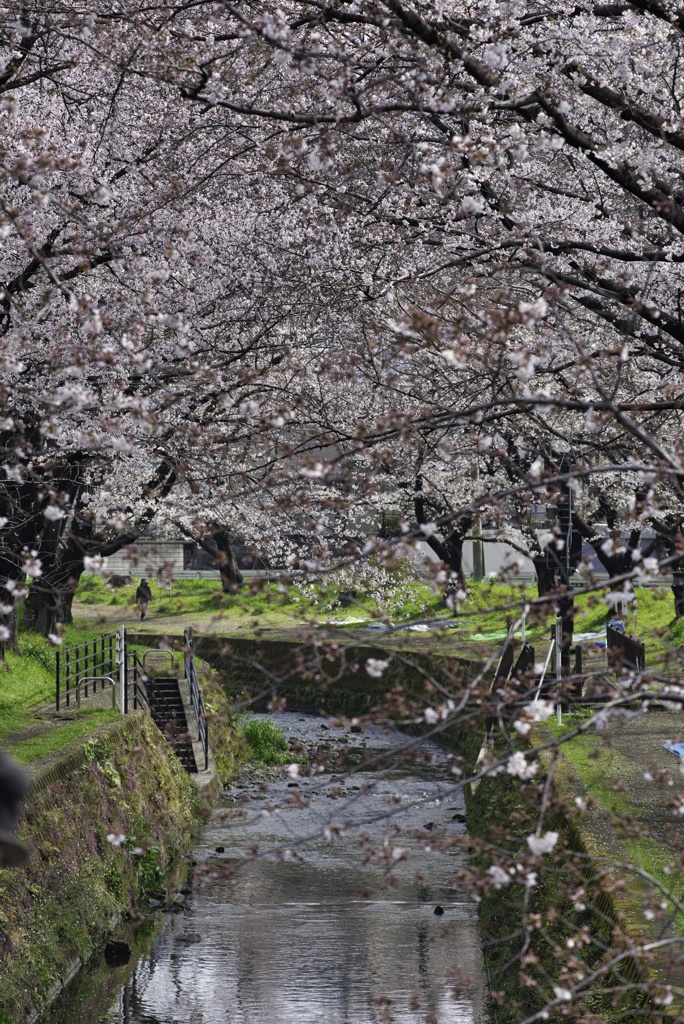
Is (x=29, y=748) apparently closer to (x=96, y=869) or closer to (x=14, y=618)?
(x=96, y=869)

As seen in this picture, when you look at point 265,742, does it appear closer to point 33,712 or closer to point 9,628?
point 9,628

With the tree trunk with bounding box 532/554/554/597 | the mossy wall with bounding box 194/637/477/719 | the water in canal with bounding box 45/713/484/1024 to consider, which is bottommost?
the water in canal with bounding box 45/713/484/1024

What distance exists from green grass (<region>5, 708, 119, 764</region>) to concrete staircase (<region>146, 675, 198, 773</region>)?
9.41 ft

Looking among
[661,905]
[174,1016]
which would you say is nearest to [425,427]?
[661,905]

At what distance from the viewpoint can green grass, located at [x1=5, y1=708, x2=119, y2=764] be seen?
13.6 metres

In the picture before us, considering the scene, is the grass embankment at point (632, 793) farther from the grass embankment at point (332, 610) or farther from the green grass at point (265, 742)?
the green grass at point (265, 742)

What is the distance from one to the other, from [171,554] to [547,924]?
40.2 m

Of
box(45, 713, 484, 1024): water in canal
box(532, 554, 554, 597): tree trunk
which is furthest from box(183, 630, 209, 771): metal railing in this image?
box(532, 554, 554, 597): tree trunk

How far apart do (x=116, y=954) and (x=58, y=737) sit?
3086 mm

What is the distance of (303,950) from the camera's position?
13109mm

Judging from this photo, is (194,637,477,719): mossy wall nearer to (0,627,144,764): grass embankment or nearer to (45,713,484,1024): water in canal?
(0,627,144,764): grass embankment

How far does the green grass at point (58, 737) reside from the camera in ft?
44.5

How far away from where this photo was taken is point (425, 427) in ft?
21.4

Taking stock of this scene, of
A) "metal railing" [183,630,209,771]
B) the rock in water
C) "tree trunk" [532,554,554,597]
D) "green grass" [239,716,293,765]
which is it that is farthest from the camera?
"tree trunk" [532,554,554,597]
